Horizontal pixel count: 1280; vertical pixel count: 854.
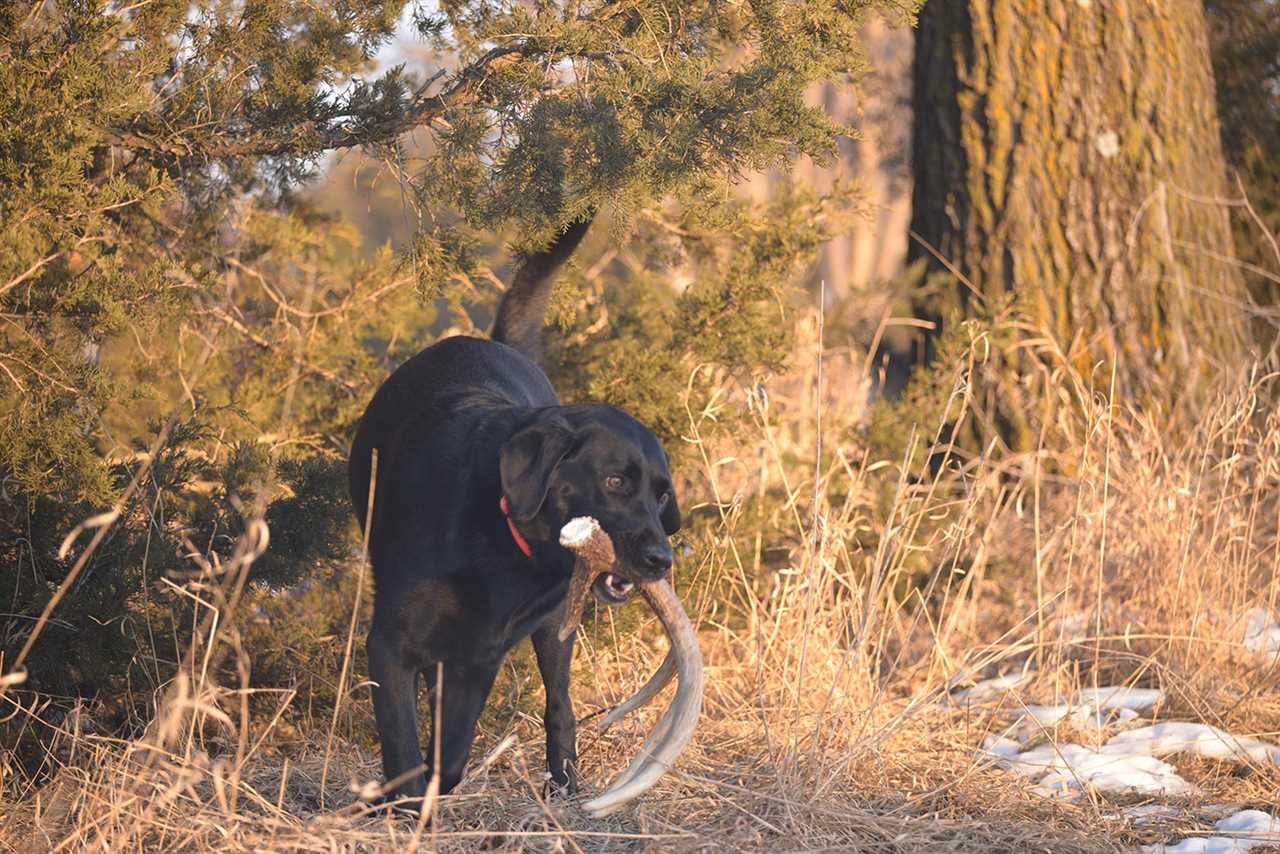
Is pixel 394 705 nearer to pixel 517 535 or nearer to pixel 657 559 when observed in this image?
pixel 517 535

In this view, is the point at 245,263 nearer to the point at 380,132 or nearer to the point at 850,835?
the point at 380,132

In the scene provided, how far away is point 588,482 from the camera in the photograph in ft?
10.7

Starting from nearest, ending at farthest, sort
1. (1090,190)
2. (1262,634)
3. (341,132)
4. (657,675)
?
(657,675) < (341,132) < (1262,634) < (1090,190)

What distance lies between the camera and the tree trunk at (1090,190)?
6562mm

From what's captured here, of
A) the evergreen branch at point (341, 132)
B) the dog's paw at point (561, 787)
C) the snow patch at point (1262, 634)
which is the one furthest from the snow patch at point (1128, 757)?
the evergreen branch at point (341, 132)

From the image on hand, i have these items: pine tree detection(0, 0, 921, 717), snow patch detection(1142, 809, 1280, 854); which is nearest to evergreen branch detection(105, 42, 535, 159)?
pine tree detection(0, 0, 921, 717)

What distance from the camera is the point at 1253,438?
6.46 meters

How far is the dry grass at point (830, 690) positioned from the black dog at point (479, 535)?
25 centimetres

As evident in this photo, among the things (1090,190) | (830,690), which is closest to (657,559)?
(830,690)

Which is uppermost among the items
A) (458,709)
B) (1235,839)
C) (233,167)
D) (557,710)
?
(233,167)

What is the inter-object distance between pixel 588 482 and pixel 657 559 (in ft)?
0.93

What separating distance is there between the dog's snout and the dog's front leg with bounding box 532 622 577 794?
793 mm

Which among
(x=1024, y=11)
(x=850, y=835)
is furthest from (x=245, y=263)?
(x=1024, y=11)

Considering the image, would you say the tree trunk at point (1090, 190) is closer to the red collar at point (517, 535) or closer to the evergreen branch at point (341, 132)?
the evergreen branch at point (341, 132)
